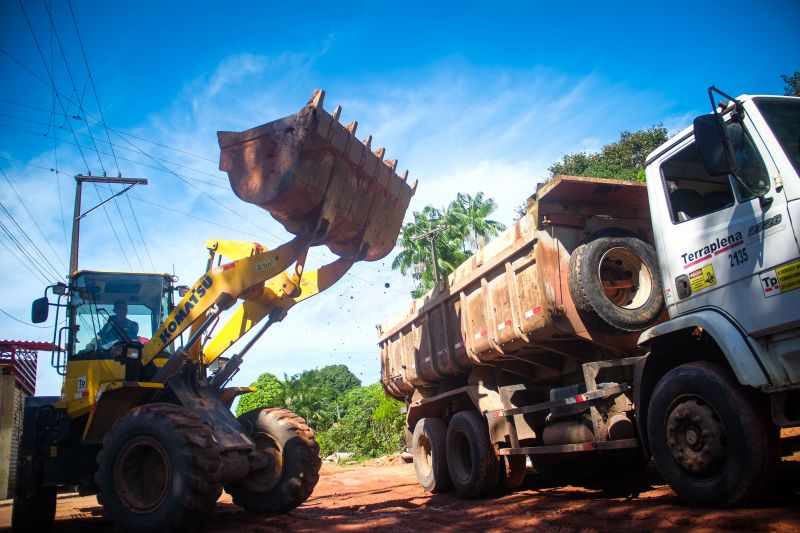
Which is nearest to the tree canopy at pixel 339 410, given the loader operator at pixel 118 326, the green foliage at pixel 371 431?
the green foliage at pixel 371 431

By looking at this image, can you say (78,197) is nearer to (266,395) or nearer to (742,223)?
(742,223)

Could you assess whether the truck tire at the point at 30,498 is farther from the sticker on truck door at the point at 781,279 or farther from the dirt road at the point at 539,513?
the sticker on truck door at the point at 781,279

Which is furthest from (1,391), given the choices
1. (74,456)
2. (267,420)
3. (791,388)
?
(791,388)

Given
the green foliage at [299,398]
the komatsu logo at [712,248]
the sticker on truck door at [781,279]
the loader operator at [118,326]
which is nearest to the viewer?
the sticker on truck door at [781,279]

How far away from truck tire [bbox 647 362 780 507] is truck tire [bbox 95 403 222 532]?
3.88m

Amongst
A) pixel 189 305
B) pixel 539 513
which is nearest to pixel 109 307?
pixel 189 305

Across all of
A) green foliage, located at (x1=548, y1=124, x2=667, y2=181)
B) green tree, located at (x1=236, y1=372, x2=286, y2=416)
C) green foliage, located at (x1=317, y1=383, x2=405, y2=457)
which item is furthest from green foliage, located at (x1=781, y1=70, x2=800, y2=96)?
green tree, located at (x1=236, y1=372, x2=286, y2=416)

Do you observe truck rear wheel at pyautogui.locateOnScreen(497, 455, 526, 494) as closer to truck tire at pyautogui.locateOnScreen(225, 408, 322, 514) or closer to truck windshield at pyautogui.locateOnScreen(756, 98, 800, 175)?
truck tire at pyautogui.locateOnScreen(225, 408, 322, 514)

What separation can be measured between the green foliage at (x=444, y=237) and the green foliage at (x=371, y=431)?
249 inches

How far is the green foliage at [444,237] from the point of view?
3016 centimetres

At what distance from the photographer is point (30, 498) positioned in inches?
267

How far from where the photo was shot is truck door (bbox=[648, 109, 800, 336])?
3.84 m

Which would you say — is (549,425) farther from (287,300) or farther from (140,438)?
(140,438)

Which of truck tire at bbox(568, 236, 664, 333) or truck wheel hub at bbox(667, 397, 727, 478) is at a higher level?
truck tire at bbox(568, 236, 664, 333)
